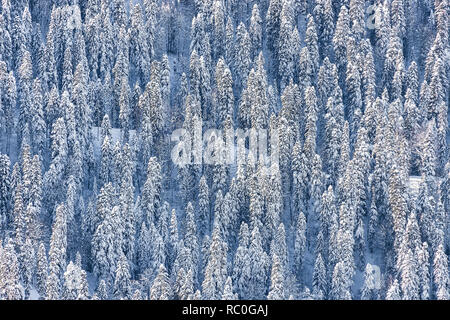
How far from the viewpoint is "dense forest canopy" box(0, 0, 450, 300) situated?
142000 millimetres

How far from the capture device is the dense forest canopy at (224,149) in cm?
14200

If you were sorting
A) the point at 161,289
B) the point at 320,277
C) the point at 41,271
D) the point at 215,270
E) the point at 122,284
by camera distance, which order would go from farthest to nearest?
the point at 320,277
the point at 215,270
the point at 122,284
the point at 41,271
the point at 161,289

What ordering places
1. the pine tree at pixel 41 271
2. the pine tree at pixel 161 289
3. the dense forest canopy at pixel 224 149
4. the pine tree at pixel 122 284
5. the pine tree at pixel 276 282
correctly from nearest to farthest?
the pine tree at pixel 161 289 → the pine tree at pixel 276 282 → the pine tree at pixel 41 271 → the pine tree at pixel 122 284 → the dense forest canopy at pixel 224 149

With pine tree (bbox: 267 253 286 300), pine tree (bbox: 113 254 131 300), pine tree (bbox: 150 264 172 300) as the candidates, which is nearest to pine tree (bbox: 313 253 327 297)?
pine tree (bbox: 267 253 286 300)

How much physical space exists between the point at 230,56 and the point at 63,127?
1238 inches

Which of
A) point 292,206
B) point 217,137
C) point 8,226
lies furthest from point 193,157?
point 8,226

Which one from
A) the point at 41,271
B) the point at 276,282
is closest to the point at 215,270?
the point at 276,282

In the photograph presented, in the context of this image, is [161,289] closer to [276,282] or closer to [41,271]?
[276,282]

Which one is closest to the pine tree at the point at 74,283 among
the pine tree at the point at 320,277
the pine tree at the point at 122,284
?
the pine tree at the point at 122,284

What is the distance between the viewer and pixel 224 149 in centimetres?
15638

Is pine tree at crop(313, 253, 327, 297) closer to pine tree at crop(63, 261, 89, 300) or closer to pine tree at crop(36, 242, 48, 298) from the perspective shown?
pine tree at crop(63, 261, 89, 300)

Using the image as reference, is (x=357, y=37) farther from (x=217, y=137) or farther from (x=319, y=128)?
(x=217, y=137)

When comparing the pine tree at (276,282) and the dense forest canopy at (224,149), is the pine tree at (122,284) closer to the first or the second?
the dense forest canopy at (224,149)

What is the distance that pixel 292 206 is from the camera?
15312 cm
